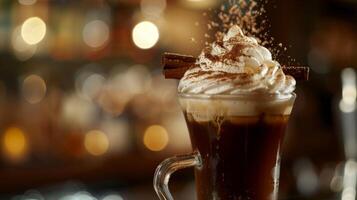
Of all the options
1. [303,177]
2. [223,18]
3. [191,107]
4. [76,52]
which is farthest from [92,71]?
[191,107]

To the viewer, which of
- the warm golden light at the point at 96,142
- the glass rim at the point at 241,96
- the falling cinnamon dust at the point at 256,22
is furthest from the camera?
the warm golden light at the point at 96,142

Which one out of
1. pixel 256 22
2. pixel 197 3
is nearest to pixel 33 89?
pixel 197 3

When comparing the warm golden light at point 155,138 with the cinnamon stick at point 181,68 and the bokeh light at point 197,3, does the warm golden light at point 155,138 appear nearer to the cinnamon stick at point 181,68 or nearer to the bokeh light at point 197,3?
the bokeh light at point 197,3

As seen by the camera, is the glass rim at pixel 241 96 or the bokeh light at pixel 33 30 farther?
the bokeh light at pixel 33 30

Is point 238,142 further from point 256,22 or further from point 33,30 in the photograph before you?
point 33,30

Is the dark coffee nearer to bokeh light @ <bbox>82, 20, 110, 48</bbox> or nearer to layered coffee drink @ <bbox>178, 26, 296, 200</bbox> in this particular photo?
layered coffee drink @ <bbox>178, 26, 296, 200</bbox>

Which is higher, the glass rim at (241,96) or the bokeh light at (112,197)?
the glass rim at (241,96)

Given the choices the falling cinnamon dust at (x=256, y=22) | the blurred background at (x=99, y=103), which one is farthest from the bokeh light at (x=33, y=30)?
the falling cinnamon dust at (x=256, y=22)
